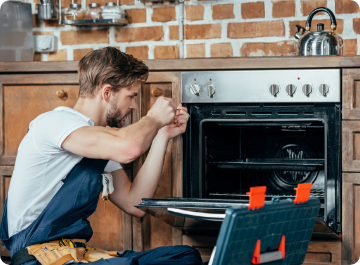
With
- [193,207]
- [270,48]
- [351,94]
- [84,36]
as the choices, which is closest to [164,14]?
[84,36]

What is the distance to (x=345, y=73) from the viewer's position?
171 centimetres

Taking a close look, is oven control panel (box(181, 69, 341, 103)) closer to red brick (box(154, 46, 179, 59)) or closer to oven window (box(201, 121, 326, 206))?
oven window (box(201, 121, 326, 206))

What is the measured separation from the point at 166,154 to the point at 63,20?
124cm

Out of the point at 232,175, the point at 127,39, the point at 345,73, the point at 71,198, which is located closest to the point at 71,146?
the point at 71,198

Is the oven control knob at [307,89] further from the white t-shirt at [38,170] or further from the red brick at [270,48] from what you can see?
the white t-shirt at [38,170]

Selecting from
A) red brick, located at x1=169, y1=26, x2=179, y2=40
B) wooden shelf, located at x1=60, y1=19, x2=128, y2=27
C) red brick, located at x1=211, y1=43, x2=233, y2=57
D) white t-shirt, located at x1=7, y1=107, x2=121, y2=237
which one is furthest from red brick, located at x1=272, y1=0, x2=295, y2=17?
white t-shirt, located at x1=7, y1=107, x2=121, y2=237

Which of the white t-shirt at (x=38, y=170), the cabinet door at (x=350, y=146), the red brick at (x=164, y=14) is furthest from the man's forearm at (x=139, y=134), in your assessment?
the red brick at (x=164, y=14)

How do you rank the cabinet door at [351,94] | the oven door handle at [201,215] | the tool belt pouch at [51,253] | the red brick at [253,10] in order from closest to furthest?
the oven door handle at [201,215] < the tool belt pouch at [51,253] < the cabinet door at [351,94] < the red brick at [253,10]

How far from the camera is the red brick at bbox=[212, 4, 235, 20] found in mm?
2449

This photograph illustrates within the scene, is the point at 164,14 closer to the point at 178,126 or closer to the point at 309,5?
the point at 309,5

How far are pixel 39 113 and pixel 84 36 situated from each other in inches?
32.1

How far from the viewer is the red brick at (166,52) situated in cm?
254

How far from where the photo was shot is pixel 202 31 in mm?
2496

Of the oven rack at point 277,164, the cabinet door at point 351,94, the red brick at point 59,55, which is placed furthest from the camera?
the red brick at point 59,55
